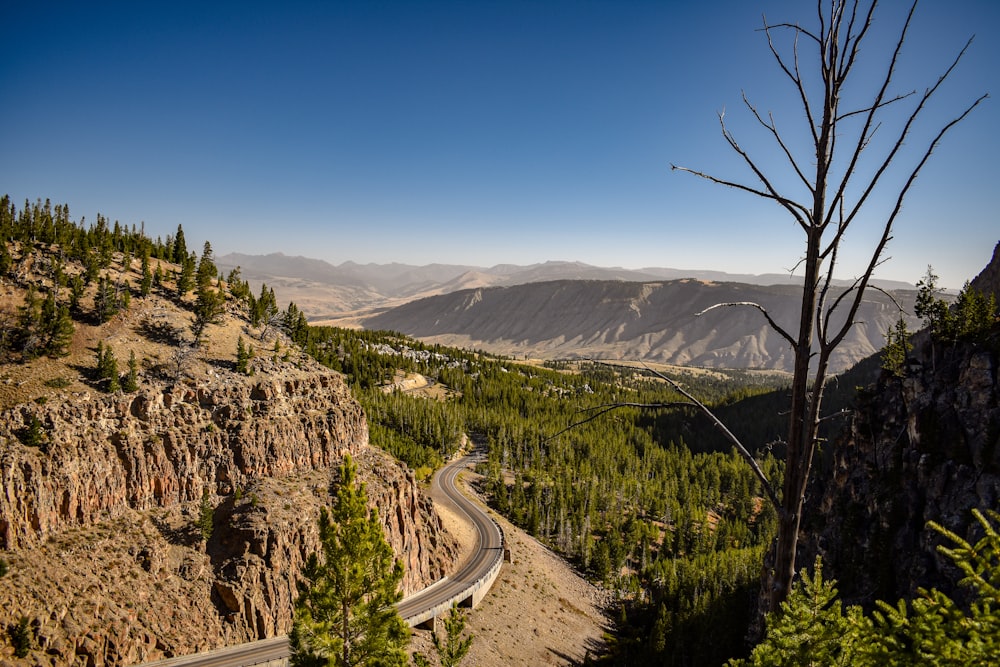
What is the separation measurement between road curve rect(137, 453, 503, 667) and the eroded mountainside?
0.76m

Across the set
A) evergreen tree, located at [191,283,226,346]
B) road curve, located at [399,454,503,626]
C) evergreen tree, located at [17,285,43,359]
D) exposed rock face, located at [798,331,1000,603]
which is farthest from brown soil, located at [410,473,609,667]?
evergreen tree, located at [17,285,43,359]

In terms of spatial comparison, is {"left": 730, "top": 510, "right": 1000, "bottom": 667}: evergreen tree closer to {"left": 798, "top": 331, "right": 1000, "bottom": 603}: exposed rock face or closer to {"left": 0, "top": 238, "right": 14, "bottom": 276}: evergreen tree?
{"left": 798, "top": 331, "right": 1000, "bottom": 603}: exposed rock face

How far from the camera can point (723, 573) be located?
65.1 metres

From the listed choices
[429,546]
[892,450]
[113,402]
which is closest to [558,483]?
[429,546]

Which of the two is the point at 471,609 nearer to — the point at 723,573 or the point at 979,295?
the point at 723,573

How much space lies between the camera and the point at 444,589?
48.5 meters

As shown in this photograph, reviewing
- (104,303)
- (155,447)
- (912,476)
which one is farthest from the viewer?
(104,303)

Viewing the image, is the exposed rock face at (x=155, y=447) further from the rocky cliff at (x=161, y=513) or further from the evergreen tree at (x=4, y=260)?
the evergreen tree at (x=4, y=260)

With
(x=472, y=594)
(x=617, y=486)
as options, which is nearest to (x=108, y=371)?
(x=472, y=594)

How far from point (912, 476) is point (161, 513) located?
57.2 meters

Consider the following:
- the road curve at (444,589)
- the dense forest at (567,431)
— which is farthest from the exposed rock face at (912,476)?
the road curve at (444,589)

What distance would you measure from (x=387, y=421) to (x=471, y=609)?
46.7 metres

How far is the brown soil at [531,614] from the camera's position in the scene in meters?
45.8

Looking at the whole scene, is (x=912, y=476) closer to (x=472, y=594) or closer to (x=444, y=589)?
(x=472, y=594)
